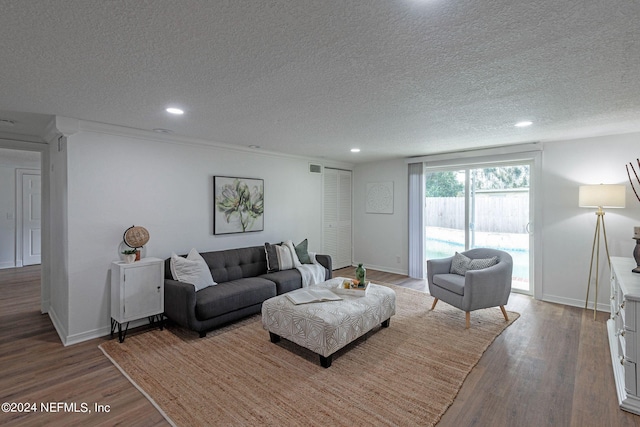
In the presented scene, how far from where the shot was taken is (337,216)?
642 centimetres

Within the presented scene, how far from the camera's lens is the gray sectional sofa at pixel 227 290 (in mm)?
3145

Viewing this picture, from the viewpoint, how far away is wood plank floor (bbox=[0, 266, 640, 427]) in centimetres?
201

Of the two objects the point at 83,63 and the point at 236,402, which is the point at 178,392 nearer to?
the point at 236,402

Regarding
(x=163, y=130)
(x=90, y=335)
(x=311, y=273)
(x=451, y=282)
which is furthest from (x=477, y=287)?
(x=90, y=335)

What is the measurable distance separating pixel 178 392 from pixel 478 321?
333 cm

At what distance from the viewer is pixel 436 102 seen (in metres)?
2.56

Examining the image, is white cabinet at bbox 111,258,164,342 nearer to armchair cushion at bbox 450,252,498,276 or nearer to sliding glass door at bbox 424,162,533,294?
armchair cushion at bbox 450,252,498,276

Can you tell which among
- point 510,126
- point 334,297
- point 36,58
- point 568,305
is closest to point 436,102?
point 510,126

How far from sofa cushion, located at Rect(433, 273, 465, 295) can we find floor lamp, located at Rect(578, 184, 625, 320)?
1.71 meters

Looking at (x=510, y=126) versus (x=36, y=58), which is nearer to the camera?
(x=36, y=58)

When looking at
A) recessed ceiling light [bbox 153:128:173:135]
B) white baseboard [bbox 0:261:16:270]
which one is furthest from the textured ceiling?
white baseboard [bbox 0:261:16:270]

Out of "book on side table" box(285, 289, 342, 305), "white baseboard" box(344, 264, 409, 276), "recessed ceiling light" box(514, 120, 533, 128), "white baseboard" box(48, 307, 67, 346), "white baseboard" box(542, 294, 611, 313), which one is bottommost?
"white baseboard" box(48, 307, 67, 346)

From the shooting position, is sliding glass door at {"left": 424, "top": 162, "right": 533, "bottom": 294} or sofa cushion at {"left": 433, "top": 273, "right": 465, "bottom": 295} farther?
sliding glass door at {"left": 424, "top": 162, "right": 533, "bottom": 294}

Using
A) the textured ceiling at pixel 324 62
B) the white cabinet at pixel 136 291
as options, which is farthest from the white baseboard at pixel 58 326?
the textured ceiling at pixel 324 62
